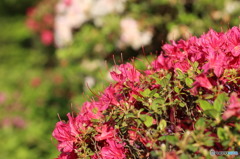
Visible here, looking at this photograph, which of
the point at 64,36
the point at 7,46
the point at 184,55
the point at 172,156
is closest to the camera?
the point at 172,156

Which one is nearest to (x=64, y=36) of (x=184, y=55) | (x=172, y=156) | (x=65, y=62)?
(x=65, y=62)

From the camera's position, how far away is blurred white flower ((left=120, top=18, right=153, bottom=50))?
4.23 meters

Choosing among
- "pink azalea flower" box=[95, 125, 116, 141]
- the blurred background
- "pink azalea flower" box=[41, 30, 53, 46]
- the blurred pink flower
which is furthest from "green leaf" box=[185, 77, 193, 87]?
"pink azalea flower" box=[41, 30, 53, 46]

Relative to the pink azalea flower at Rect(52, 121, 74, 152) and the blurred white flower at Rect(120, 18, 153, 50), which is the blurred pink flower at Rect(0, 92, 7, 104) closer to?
the blurred white flower at Rect(120, 18, 153, 50)

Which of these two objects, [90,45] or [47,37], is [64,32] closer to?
[90,45]

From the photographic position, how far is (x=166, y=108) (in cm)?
154

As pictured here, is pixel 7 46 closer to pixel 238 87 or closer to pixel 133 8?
pixel 133 8

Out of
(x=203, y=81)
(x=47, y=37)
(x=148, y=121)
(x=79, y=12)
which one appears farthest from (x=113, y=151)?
(x=47, y=37)

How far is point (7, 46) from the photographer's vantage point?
1148cm

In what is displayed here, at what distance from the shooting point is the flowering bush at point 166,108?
137 cm

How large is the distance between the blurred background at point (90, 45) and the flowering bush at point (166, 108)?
36.3 inches

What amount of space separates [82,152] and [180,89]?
1.65 ft

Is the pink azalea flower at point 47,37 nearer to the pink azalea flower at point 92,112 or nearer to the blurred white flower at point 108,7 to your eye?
the blurred white flower at point 108,7

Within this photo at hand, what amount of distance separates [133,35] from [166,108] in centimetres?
277
